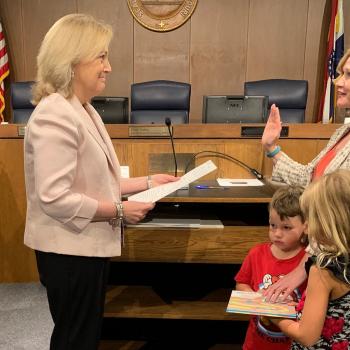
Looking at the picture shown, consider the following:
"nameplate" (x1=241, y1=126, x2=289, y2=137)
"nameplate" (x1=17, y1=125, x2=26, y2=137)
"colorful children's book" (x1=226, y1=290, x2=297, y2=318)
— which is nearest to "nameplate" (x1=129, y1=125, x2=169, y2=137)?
"nameplate" (x1=241, y1=126, x2=289, y2=137)

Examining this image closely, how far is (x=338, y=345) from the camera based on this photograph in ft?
3.24

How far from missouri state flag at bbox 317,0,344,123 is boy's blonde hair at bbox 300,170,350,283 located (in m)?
3.63

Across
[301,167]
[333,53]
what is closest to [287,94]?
[333,53]

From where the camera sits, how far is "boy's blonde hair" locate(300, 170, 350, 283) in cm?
90

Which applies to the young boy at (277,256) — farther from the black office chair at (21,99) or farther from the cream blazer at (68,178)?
the black office chair at (21,99)

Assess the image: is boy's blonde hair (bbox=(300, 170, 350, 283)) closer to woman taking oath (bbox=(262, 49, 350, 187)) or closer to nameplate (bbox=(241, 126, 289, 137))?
woman taking oath (bbox=(262, 49, 350, 187))

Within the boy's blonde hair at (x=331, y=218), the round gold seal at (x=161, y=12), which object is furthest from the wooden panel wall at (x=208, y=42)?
the boy's blonde hair at (x=331, y=218)

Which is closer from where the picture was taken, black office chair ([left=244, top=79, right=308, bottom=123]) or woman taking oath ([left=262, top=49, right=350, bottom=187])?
woman taking oath ([left=262, top=49, right=350, bottom=187])

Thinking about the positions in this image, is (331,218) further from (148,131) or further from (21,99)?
(21,99)

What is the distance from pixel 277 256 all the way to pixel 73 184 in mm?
729

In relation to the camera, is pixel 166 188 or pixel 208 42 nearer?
pixel 166 188

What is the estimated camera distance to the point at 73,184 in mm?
1152

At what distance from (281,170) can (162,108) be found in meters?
2.33

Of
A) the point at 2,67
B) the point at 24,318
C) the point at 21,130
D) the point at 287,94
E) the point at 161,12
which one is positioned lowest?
the point at 24,318
